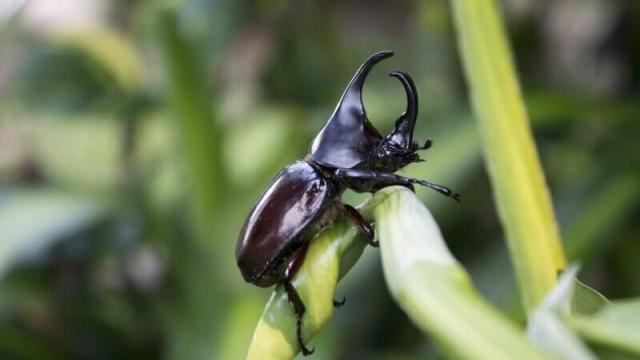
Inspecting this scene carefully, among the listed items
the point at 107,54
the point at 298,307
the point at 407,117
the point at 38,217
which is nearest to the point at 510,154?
the point at 407,117

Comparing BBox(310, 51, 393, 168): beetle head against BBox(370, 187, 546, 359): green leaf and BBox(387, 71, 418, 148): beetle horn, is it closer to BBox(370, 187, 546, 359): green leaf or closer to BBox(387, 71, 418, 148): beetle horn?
BBox(387, 71, 418, 148): beetle horn

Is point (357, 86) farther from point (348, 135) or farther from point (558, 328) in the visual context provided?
point (558, 328)

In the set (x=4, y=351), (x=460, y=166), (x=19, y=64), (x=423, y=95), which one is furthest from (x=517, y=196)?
(x=19, y=64)

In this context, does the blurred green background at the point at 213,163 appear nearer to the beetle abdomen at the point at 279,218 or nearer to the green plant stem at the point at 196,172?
the green plant stem at the point at 196,172

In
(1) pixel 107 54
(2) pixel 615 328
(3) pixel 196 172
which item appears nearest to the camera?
(2) pixel 615 328

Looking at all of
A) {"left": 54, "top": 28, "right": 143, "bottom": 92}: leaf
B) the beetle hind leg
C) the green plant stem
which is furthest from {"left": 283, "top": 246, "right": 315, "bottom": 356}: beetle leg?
{"left": 54, "top": 28, "right": 143, "bottom": 92}: leaf

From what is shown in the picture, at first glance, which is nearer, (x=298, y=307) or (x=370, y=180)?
(x=298, y=307)

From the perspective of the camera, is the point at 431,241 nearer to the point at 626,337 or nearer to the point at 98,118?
the point at 626,337
